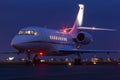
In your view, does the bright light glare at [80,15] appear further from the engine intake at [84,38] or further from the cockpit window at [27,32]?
the cockpit window at [27,32]

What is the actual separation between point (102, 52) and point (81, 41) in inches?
236

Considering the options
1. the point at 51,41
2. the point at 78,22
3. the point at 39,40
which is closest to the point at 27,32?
the point at 39,40

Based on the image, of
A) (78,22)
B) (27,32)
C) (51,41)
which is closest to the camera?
(27,32)

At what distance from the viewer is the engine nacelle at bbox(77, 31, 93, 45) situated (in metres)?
59.0

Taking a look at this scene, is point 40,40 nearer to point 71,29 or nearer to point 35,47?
Answer: point 35,47

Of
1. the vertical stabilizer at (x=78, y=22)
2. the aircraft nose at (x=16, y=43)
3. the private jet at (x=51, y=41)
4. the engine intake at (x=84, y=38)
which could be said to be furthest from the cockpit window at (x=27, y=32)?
the vertical stabilizer at (x=78, y=22)

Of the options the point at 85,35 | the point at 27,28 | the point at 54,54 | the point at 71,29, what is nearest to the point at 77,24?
the point at 71,29

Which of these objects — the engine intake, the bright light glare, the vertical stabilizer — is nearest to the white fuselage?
the engine intake

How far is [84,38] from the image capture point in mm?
59000

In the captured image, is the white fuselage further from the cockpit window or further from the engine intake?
the engine intake

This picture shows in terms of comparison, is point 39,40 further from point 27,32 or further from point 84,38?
point 84,38

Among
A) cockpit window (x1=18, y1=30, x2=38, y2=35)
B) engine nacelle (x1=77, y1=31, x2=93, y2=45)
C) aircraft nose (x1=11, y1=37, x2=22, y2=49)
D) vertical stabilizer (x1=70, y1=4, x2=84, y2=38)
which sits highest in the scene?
vertical stabilizer (x1=70, y1=4, x2=84, y2=38)

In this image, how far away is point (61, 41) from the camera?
57469 mm

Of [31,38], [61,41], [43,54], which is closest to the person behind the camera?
[31,38]
